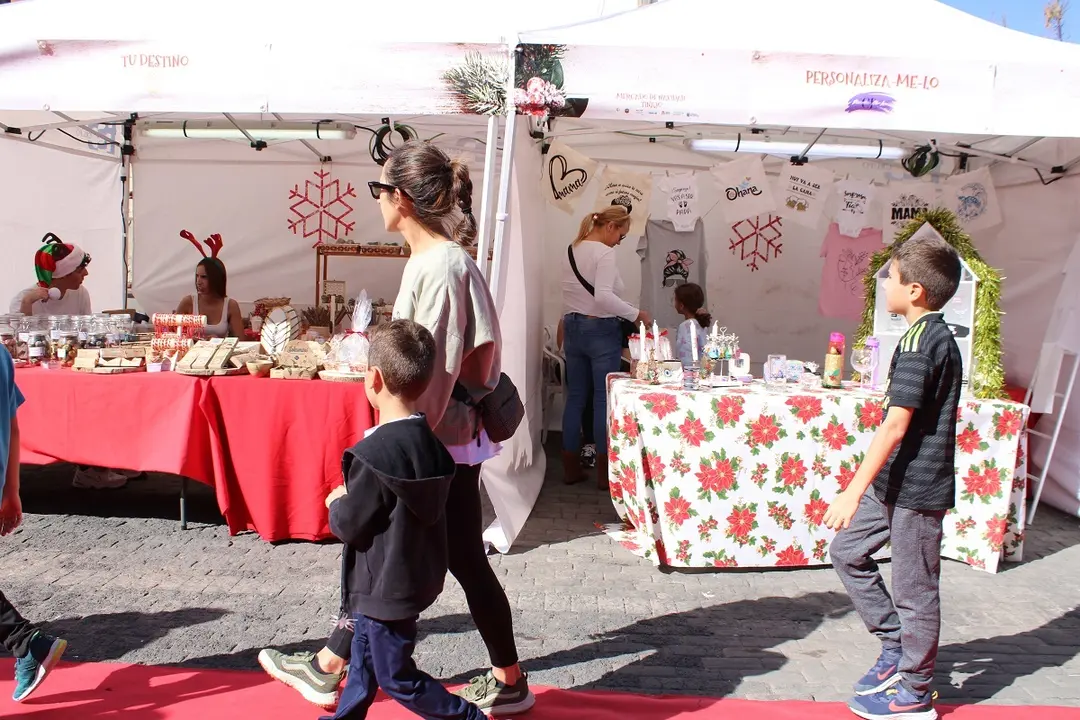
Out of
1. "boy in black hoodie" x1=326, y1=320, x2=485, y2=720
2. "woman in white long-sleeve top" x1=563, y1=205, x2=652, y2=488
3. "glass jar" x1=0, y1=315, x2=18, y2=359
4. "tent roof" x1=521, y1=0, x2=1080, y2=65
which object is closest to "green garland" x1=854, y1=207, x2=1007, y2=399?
"tent roof" x1=521, y1=0, x2=1080, y2=65

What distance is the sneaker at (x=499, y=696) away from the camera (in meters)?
2.58

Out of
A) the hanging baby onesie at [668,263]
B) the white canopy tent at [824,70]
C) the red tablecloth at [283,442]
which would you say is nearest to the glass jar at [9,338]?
Answer: the red tablecloth at [283,442]

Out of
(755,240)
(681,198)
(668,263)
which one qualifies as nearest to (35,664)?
(681,198)

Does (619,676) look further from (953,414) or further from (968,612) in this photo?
(968,612)

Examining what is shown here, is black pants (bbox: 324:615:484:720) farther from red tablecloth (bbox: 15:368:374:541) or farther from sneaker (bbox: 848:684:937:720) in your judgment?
red tablecloth (bbox: 15:368:374:541)

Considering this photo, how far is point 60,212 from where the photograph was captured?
7824mm

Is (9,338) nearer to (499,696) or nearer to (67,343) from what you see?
(67,343)

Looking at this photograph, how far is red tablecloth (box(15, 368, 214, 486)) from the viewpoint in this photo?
4121mm

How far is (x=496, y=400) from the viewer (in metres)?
2.48

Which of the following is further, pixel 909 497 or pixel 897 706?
pixel 897 706

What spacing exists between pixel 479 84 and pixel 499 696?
2.56m

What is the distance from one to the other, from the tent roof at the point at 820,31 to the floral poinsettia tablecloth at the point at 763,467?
160 cm

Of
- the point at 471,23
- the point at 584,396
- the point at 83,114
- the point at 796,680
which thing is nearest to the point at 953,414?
the point at 796,680

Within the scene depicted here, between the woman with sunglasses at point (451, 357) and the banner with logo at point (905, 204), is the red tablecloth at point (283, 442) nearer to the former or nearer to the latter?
the woman with sunglasses at point (451, 357)
